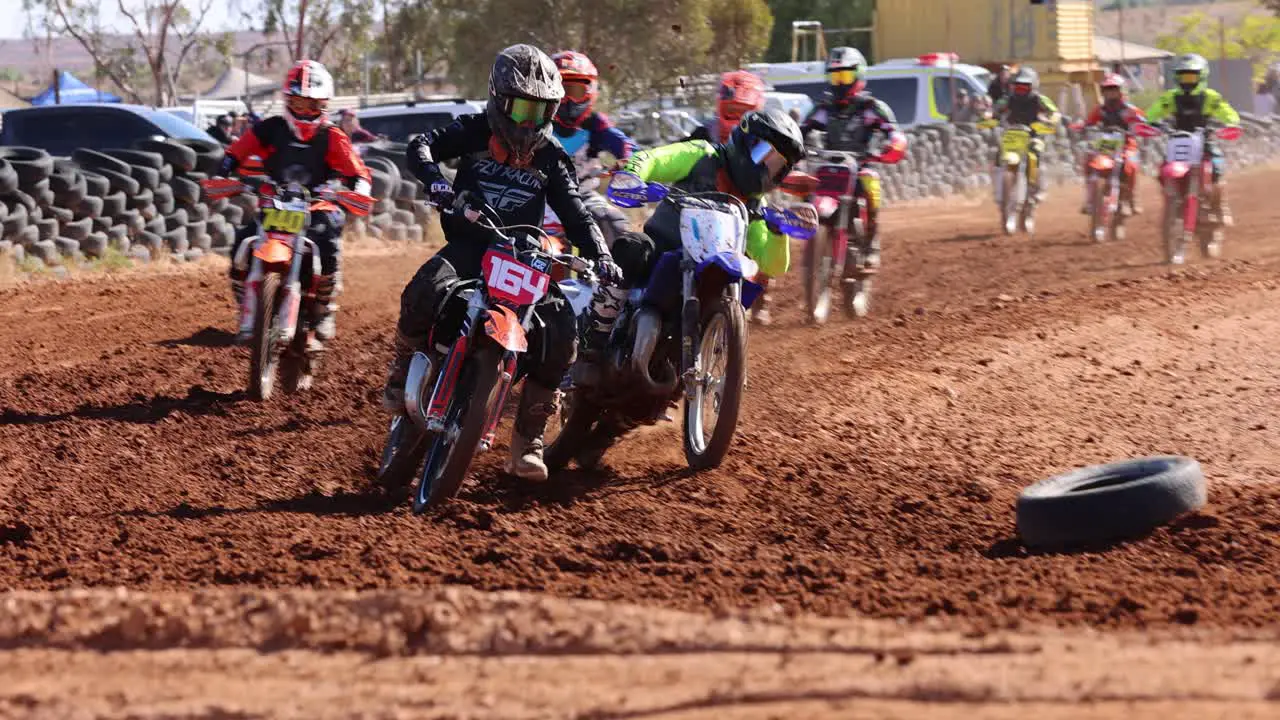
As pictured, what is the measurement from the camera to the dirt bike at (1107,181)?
61.9 feet

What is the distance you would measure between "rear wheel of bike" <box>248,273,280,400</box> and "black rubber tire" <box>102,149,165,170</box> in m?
Answer: 6.96

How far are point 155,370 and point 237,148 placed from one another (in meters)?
1.72

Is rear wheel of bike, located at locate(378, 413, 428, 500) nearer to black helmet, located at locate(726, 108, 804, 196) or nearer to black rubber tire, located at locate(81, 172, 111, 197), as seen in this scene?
black helmet, located at locate(726, 108, 804, 196)

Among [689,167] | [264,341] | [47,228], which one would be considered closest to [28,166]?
[47,228]

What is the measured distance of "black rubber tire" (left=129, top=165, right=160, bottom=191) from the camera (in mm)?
15594

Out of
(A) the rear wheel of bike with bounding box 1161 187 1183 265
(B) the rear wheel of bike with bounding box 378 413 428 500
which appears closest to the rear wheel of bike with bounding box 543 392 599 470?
(B) the rear wheel of bike with bounding box 378 413 428 500

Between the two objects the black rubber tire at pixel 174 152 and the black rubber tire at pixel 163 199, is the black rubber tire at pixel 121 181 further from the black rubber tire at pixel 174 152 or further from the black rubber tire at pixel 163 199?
the black rubber tire at pixel 174 152

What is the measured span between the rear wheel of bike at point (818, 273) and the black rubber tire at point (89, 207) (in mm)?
6506

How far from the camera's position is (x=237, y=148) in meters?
9.55

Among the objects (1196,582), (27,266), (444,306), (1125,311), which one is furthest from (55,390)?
(1125,311)

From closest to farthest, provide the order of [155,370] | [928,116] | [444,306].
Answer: [444,306]
[155,370]
[928,116]

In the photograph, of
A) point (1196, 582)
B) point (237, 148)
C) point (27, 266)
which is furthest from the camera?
point (27, 266)

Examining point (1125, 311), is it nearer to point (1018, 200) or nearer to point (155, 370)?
point (155, 370)

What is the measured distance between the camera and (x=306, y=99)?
946 cm
